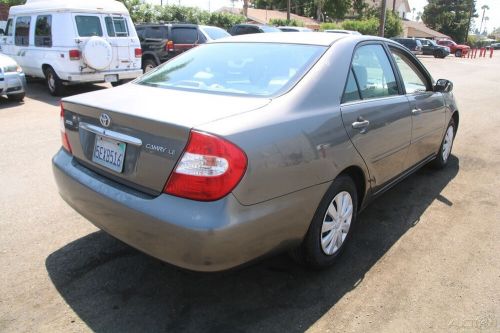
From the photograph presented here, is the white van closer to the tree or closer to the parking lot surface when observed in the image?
the parking lot surface

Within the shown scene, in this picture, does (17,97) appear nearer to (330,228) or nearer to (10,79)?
(10,79)

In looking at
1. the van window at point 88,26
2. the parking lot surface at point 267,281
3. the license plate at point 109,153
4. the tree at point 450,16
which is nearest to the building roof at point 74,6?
the van window at point 88,26

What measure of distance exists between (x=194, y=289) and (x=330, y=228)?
101cm

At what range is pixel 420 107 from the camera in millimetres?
4273

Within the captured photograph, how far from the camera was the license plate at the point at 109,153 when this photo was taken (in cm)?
265

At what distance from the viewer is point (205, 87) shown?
313cm

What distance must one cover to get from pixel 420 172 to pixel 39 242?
4.25 m

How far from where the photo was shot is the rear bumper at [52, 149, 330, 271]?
2299 millimetres

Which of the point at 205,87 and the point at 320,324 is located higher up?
the point at 205,87

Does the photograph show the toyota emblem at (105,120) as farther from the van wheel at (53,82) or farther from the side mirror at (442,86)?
the van wheel at (53,82)

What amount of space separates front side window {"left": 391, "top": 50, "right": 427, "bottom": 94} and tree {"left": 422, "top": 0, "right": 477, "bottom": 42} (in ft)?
253

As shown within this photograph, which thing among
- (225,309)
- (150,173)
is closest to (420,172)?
(225,309)

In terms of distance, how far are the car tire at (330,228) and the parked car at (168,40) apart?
10.6 meters

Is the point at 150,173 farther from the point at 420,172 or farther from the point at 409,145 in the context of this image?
the point at 420,172
